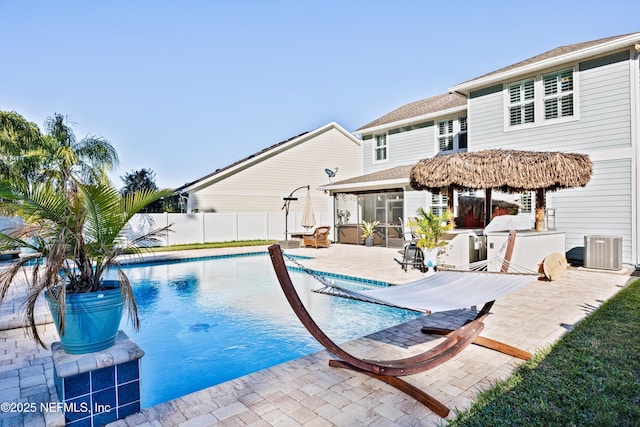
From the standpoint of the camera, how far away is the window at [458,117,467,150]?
1422 cm

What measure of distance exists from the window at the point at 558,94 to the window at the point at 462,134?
3.36 m

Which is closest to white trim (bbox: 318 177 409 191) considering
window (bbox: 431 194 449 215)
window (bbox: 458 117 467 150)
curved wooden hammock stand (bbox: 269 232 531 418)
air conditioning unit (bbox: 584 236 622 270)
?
window (bbox: 431 194 449 215)

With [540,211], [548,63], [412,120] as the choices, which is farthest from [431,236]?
[412,120]

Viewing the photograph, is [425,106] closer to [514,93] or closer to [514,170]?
[514,93]

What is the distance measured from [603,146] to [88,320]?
479 inches

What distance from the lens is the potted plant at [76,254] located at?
9.42 feet

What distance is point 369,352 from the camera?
4.30 meters

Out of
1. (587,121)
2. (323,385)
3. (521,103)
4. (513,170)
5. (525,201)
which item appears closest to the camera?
(323,385)

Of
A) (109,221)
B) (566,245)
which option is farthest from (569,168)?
(109,221)

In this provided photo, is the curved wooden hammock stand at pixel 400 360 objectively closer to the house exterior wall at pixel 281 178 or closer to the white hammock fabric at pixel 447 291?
the white hammock fabric at pixel 447 291

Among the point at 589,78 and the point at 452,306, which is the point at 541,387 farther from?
the point at 589,78

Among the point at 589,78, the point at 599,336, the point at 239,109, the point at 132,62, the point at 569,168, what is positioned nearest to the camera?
the point at 599,336

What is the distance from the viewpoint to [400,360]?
3.52 m

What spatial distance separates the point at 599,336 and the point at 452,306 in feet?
8.72
